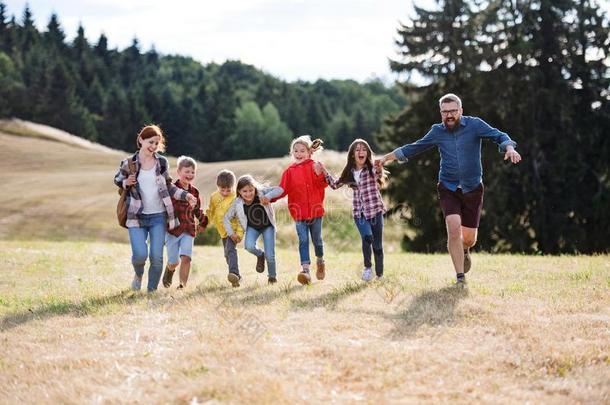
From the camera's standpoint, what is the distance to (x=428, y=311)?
767 centimetres

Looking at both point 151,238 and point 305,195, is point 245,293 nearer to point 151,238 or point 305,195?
point 151,238

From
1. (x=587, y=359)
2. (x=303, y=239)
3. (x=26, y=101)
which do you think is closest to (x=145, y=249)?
(x=303, y=239)

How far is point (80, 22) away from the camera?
14588 cm

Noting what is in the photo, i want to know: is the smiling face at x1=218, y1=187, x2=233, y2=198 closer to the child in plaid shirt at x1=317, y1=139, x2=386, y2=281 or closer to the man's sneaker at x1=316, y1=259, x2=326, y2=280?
the child in plaid shirt at x1=317, y1=139, x2=386, y2=281

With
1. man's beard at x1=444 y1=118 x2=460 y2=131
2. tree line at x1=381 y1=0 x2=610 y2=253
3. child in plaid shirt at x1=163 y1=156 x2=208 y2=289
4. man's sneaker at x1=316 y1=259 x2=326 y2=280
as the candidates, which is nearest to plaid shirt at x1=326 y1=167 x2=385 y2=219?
man's sneaker at x1=316 y1=259 x2=326 y2=280

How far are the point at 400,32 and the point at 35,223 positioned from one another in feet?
82.8

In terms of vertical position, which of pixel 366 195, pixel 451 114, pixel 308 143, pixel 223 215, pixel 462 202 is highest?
pixel 451 114

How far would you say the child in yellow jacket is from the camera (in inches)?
417

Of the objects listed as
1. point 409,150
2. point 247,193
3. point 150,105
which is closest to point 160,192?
point 247,193

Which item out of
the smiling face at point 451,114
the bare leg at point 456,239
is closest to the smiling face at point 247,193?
the bare leg at point 456,239

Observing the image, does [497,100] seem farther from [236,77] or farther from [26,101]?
[236,77]

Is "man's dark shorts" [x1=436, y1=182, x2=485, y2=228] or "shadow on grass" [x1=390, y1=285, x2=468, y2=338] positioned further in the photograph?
"man's dark shorts" [x1=436, y1=182, x2=485, y2=228]

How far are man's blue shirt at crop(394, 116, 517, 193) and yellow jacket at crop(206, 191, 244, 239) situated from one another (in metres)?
3.16

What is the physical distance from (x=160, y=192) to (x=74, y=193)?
43736 mm
